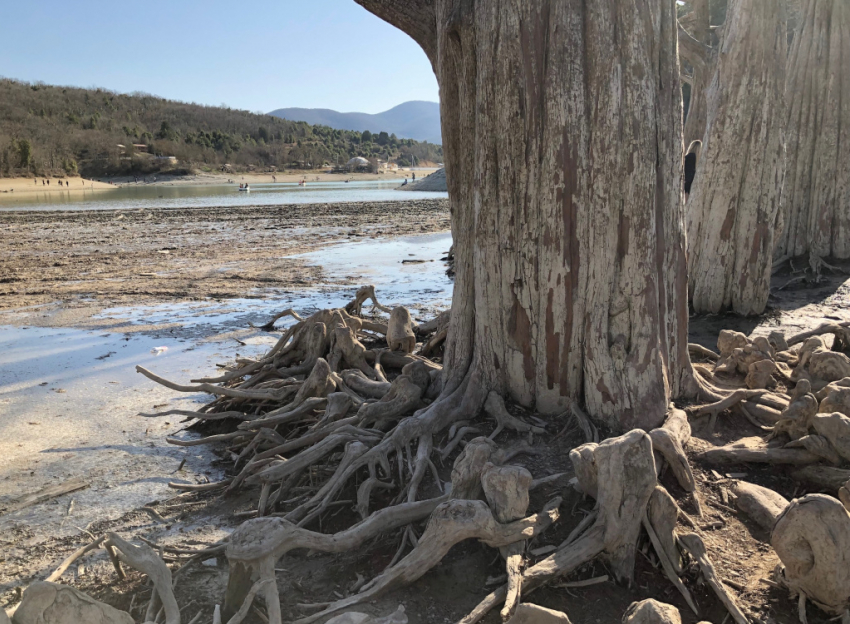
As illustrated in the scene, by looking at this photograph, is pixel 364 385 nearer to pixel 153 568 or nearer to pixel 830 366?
pixel 153 568

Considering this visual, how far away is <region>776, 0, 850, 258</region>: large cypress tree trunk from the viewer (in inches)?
336

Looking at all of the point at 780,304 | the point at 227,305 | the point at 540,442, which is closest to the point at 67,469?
the point at 540,442

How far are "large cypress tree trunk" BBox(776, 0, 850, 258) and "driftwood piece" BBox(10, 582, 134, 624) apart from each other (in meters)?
9.26

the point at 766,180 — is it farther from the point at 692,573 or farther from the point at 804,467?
the point at 692,573

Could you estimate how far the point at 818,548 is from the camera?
210cm

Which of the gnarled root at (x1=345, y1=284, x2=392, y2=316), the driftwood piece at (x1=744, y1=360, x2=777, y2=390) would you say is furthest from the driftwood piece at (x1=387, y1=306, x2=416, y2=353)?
the driftwood piece at (x1=744, y1=360, x2=777, y2=390)

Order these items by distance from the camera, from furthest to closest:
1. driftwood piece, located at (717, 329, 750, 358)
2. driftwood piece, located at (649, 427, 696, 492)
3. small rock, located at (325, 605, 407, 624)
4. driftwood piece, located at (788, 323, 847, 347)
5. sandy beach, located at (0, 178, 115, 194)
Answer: sandy beach, located at (0, 178, 115, 194)
driftwood piece, located at (788, 323, 847, 347)
driftwood piece, located at (717, 329, 750, 358)
driftwood piece, located at (649, 427, 696, 492)
small rock, located at (325, 605, 407, 624)

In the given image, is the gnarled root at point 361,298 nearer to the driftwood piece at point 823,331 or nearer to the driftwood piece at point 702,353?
the driftwood piece at point 702,353

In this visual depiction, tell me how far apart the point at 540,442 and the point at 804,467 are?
127cm

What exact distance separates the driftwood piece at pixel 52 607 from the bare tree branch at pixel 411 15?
3524mm

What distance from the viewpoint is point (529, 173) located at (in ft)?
10.6

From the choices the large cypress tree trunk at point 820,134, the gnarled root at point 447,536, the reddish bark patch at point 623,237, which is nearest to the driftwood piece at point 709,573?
the gnarled root at point 447,536

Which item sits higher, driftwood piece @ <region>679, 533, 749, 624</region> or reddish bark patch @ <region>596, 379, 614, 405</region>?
reddish bark patch @ <region>596, 379, 614, 405</region>

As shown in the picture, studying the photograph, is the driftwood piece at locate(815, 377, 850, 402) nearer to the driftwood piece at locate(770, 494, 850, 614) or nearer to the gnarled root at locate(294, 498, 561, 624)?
the driftwood piece at locate(770, 494, 850, 614)
